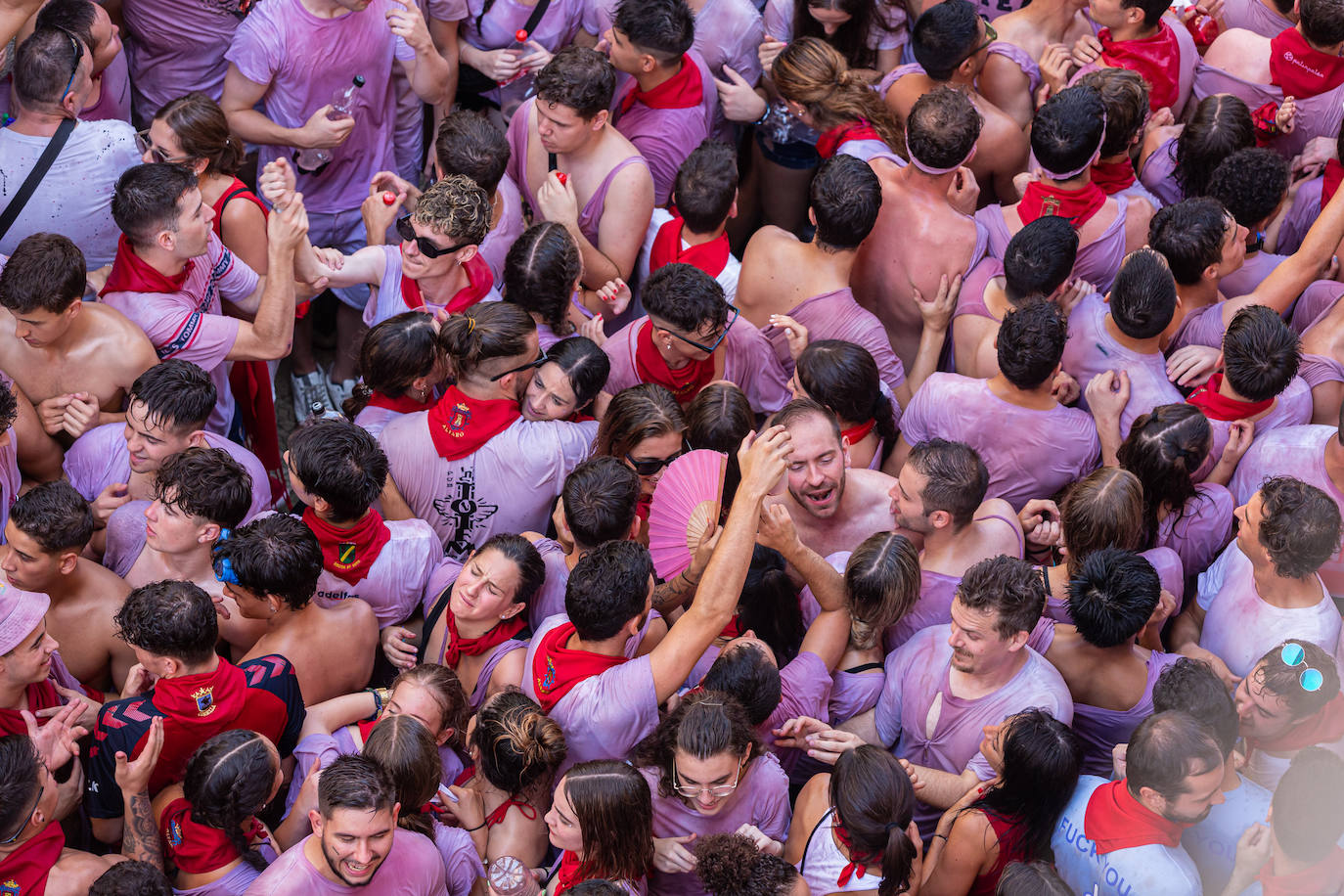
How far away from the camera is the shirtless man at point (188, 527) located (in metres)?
3.90

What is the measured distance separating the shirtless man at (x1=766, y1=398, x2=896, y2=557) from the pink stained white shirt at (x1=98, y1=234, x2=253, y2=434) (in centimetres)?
199

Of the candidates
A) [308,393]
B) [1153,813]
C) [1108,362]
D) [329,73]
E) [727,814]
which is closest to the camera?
[1153,813]

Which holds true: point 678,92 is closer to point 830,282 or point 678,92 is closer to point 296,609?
point 830,282

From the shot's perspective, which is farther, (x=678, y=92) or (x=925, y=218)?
(x=678, y=92)

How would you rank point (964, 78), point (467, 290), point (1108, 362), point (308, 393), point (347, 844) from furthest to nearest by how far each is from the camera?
point (308, 393)
point (964, 78)
point (467, 290)
point (1108, 362)
point (347, 844)

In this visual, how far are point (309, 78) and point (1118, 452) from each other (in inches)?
147

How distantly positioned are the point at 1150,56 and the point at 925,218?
5.19 feet

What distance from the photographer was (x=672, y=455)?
172 inches

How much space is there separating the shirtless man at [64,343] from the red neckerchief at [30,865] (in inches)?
60.9

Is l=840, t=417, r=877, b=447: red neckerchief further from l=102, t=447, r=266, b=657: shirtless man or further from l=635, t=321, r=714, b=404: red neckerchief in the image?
l=102, t=447, r=266, b=657: shirtless man

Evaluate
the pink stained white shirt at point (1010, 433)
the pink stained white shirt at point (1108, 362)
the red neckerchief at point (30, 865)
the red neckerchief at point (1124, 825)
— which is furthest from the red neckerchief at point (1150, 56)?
the red neckerchief at point (30, 865)

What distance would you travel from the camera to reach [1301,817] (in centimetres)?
311

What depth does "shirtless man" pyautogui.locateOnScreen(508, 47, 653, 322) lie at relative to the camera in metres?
5.08

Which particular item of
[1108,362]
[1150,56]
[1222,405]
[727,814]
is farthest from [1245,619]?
[1150,56]
